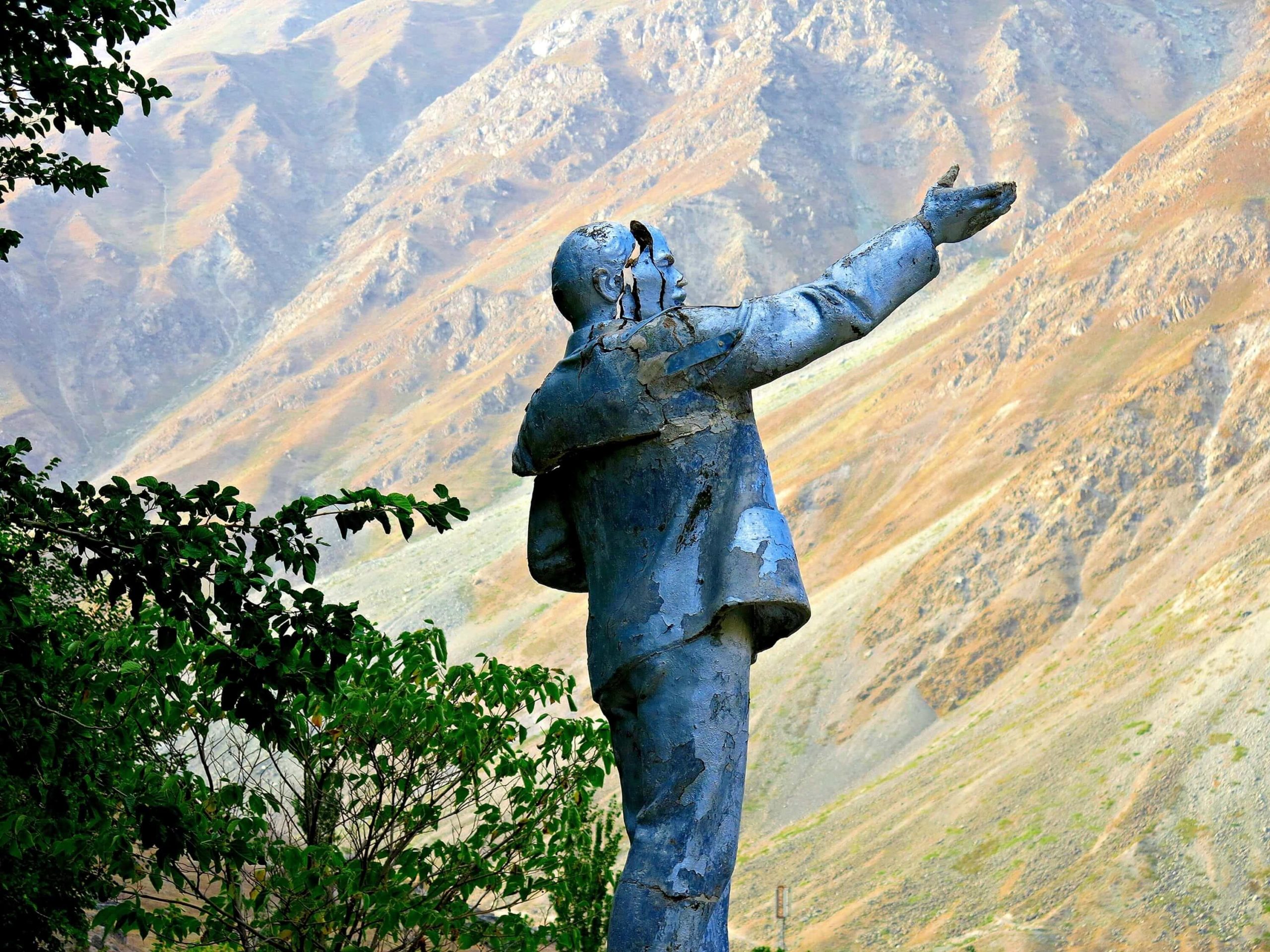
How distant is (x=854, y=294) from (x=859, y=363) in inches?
2819

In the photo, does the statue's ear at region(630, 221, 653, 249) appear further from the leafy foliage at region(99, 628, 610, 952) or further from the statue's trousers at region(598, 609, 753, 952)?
the leafy foliage at region(99, 628, 610, 952)

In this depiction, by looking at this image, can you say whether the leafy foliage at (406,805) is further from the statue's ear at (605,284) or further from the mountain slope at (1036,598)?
the mountain slope at (1036,598)

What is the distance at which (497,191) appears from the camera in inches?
4702

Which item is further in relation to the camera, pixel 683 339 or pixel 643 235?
pixel 643 235

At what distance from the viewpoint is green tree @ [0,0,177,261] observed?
6168 mm

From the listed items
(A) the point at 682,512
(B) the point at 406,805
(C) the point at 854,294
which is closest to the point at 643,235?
(C) the point at 854,294

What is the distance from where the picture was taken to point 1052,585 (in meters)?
A: 47.1

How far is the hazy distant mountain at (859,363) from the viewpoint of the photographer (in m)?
35.6

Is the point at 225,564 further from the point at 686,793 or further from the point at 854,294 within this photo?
the point at 854,294

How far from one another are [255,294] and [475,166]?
20.5 metres

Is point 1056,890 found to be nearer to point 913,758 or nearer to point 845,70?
point 913,758

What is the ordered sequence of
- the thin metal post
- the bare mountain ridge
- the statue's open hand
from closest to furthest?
1. the statue's open hand
2. the thin metal post
3. the bare mountain ridge

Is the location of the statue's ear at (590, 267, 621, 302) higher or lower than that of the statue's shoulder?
higher

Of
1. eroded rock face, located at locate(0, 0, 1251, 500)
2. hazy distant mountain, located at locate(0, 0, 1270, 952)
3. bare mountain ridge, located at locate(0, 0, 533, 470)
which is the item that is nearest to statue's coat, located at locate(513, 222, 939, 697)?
hazy distant mountain, located at locate(0, 0, 1270, 952)
